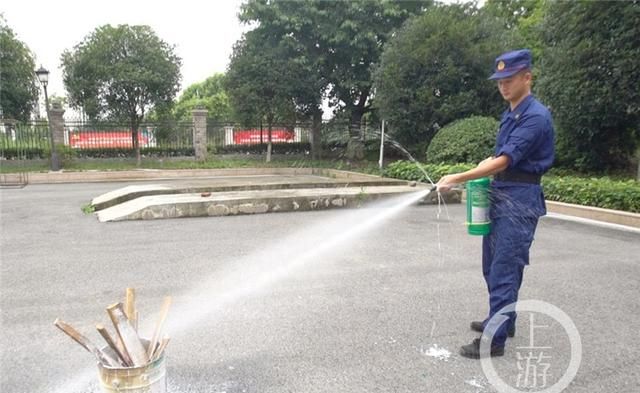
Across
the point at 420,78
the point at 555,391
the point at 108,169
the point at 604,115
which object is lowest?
the point at 555,391

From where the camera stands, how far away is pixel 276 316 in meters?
3.95

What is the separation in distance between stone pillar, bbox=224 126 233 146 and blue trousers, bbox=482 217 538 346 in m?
18.8

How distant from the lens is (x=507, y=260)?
3.08 metres

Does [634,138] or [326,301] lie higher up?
[634,138]

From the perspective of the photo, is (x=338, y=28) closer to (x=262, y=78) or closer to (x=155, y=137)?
(x=262, y=78)

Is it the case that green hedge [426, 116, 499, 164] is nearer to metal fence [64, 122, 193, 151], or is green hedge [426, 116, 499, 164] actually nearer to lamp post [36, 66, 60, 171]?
metal fence [64, 122, 193, 151]

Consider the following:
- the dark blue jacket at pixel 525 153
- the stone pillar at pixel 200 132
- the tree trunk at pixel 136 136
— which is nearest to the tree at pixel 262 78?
the stone pillar at pixel 200 132

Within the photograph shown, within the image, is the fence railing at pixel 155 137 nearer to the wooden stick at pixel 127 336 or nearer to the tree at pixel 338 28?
the tree at pixel 338 28

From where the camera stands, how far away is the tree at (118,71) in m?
17.0

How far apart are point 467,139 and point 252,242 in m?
7.89

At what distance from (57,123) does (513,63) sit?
1894 centimetres

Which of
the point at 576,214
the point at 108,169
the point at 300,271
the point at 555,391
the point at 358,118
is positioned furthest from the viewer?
the point at 358,118

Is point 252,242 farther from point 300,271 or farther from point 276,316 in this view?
point 276,316

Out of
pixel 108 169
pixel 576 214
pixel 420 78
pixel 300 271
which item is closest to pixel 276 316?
pixel 300 271
